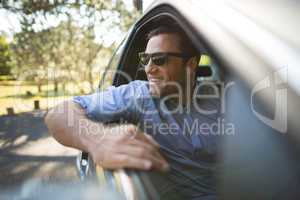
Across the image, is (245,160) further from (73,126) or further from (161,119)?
(73,126)

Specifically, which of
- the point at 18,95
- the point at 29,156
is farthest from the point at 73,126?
the point at 18,95

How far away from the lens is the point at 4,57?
691 cm

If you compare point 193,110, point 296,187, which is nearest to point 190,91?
point 193,110

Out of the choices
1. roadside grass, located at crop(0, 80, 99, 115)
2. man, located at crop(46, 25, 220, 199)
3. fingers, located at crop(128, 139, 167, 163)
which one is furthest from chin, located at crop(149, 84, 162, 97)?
roadside grass, located at crop(0, 80, 99, 115)

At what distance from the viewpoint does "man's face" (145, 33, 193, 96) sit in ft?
4.30

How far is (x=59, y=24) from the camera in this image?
20.7ft

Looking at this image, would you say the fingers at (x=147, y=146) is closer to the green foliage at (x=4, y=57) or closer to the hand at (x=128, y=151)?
the hand at (x=128, y=151)

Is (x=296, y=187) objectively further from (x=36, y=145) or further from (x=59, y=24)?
(x=59, y=24)

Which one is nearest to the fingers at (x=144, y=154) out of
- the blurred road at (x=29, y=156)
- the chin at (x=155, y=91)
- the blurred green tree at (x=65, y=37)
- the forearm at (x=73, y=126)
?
the forearm at (x=73, y=126)

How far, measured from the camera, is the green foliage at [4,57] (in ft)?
21.5

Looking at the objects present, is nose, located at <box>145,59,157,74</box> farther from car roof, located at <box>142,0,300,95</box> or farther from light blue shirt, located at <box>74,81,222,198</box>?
car roof, located at <box>142,0,300,95</box>

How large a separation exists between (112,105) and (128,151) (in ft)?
1.04

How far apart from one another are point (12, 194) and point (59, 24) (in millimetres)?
3756

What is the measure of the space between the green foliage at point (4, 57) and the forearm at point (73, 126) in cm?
558
